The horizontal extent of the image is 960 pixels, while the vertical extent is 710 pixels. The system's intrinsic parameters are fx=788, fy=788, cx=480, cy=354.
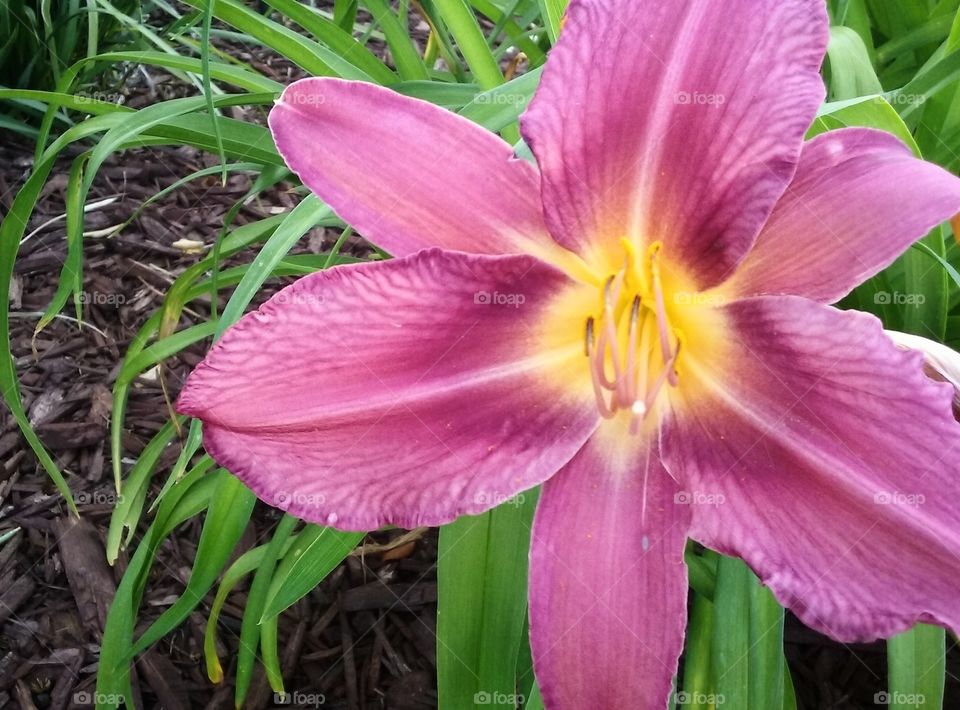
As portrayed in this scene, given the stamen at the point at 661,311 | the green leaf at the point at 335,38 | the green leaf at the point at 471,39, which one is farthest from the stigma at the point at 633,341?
the green leaf at the point at 335,38

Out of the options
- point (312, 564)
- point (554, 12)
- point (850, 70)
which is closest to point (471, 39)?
point (554, 12)

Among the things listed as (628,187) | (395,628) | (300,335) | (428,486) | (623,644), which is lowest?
(395,628)

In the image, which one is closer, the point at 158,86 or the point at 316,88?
the point at 316,88

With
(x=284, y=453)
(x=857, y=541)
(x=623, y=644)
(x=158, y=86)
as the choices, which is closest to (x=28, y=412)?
A: (x=158, y=86)

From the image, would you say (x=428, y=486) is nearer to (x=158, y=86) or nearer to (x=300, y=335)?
(x=300, y=335)

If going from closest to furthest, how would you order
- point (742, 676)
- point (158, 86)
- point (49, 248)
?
point (742, 676)
point (49, 248)
point (158, 86)

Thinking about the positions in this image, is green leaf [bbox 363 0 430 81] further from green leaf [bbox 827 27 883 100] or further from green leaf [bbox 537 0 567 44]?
green leaf [bbox 827 27 883 100]

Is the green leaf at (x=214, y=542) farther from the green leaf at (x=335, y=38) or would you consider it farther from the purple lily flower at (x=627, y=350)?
the green leaf at (x=335, y=38)
